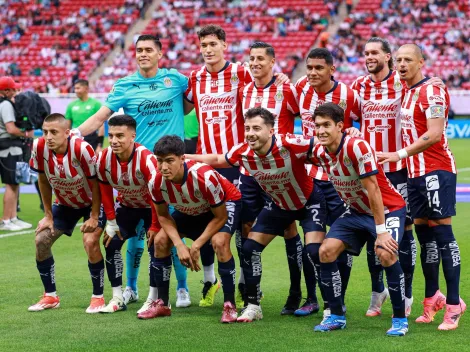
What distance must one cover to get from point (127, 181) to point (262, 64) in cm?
158

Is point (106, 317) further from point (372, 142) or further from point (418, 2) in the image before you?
point (418, 2)

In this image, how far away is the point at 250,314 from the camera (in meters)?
7.16

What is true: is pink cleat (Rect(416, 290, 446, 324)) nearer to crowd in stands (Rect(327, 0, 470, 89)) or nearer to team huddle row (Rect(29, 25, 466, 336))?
team huddle row (Rect(29, 25, 466, 336))

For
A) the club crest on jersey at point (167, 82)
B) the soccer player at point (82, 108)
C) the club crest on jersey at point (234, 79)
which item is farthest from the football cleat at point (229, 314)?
the soccer player at point (82, 108)

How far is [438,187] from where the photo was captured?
6887mm

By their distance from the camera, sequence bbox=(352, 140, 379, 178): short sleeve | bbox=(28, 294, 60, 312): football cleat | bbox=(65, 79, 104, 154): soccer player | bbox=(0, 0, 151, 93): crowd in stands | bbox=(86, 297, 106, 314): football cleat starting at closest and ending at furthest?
1. bbox=(352, 140, 379, 178): short sleeve
2. bbox=(86, 297, 106, 314): football cleat
3. bbox=(28, 294, 60, 312): football cleat
4. bbox=(65, 79, 104, 154): soccer player
5. bbox=(0, 0, 151, 93): crowd in stands

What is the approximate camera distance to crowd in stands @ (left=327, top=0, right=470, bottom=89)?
33562 millimetres

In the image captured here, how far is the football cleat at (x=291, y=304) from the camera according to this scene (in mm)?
7455

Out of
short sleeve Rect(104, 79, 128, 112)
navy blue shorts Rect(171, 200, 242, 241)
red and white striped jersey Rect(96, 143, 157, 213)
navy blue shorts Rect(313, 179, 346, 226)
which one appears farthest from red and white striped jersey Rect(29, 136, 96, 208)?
navy blue shorts Rect(313, 179, 346, 226)

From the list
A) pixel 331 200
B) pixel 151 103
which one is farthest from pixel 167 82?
pixel 331 200

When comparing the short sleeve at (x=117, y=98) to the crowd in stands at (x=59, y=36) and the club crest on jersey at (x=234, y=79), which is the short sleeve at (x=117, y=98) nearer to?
the club crest on jersey at (x=234, y=79)

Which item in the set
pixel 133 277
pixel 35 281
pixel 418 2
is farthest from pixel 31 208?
pixel 418 2

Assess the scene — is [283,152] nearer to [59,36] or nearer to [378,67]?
[378,67]

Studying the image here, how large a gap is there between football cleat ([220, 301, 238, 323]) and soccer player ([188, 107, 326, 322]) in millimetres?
71
